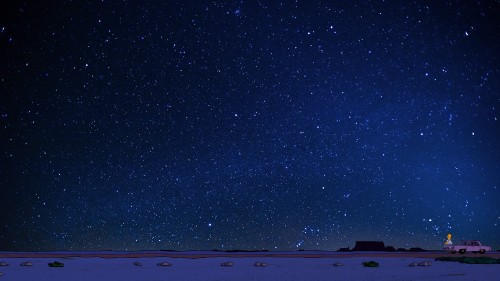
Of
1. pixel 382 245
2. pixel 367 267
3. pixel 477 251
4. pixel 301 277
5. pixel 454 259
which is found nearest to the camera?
pixel 301 277

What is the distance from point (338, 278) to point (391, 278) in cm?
185

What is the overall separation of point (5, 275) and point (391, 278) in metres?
14.1

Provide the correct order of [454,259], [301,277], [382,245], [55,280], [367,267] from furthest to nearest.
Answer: [382,245] → [454,259] → [367,267] → [301,277] → [55,280]

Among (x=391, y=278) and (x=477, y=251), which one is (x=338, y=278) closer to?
(x=391, y=278)

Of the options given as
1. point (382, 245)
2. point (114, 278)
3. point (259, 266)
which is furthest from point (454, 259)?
point (382, 245)

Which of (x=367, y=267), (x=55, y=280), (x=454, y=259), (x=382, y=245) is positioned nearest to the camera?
(x=55, y=280)

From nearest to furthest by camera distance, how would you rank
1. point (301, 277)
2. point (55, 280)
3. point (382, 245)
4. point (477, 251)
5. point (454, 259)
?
point (55, 280), point (301, 277), point (454, 259), point (477, 251), point (382, 245)

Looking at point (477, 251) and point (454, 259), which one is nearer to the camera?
point (454, 259)

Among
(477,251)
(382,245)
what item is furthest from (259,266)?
(382,245)

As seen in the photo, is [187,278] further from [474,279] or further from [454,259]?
[454,259]

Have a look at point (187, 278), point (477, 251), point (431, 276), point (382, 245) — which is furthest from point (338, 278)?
point (382, 245)

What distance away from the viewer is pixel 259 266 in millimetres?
30359

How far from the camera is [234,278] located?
71.5 ft

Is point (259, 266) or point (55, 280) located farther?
point (259, 266)
